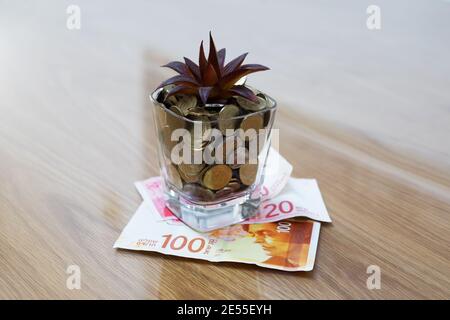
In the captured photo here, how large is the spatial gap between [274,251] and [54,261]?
27 centimetres

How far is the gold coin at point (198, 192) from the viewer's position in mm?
693

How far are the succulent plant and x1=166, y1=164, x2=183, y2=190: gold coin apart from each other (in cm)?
10

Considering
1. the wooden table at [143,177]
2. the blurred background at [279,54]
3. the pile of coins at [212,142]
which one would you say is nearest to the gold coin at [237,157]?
the pile of coins at [212,142]

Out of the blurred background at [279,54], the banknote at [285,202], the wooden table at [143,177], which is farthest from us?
the blurred background at [279,54]

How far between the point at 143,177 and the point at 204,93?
231 mm

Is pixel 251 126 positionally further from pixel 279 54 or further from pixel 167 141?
pixel 279 54

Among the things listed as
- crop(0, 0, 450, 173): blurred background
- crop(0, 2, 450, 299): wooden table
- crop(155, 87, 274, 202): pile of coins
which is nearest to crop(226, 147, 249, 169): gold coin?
crop(155, 87, 274, 202): pile of coins

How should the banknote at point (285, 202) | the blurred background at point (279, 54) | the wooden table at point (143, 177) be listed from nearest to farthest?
the wooden table at point (143, 177) < the banknote at point (285, 202) < the blurred background at point (279, 54)

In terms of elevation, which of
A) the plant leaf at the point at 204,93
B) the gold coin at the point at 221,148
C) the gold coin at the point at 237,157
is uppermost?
the plant leaf at the point at 204,93

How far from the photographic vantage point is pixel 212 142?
66 centimetres

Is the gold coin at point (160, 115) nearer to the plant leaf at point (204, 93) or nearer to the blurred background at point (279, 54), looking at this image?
the plant leaf at point (204, 93)

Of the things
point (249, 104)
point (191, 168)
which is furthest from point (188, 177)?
point (249, 104)

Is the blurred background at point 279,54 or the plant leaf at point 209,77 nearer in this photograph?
the plant leaf at point 209,77
